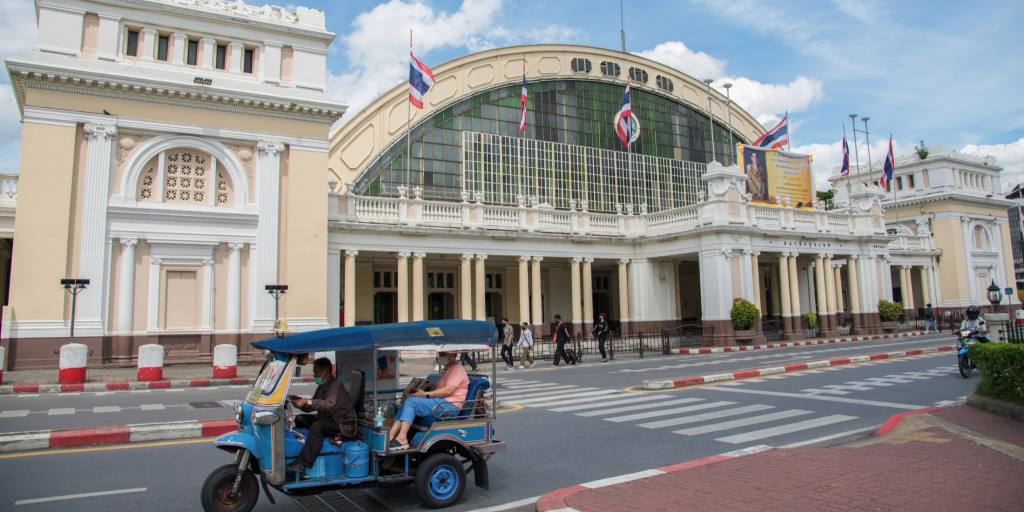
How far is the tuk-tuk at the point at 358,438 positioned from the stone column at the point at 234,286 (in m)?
19.9

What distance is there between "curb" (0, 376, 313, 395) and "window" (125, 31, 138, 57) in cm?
1357

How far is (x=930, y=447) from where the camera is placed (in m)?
8.42

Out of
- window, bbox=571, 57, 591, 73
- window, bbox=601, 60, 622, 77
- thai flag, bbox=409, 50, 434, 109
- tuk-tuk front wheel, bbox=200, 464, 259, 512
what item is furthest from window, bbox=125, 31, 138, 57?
window, bbox=601, 60, 622, 77

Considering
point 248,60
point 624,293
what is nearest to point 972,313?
point 624,293

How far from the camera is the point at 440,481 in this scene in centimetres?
691

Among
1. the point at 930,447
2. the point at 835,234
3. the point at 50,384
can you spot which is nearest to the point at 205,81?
the point at 50,384

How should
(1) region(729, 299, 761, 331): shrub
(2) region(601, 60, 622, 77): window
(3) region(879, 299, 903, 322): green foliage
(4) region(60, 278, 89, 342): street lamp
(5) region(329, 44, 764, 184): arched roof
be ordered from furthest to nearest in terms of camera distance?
(2) region(601, 60, 622, 77): window < (3) region(879, 299, 903, 322): green foliage < (5) region(329, 44, 764, 184): arched roof < (1) region(729, 299, 761, 331): shrub < (4) region(60, 278, 89, 342): street lamp

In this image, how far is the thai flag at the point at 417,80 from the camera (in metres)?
30.6

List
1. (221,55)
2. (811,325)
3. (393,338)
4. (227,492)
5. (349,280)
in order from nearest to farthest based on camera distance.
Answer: (227,492) → (393,338) → (221,55) → (349,280) → (811,325)

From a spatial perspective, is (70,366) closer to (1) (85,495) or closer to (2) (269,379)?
(1) (85,495)

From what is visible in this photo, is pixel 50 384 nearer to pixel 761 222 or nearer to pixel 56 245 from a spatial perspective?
pixel 56 245

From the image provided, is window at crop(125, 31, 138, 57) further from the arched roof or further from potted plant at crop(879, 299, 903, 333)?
potted plant at crop(879, 299, 903, 333)

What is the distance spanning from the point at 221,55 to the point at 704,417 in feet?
80.1

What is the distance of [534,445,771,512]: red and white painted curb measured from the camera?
637cm
